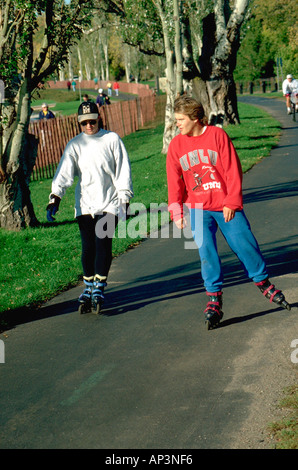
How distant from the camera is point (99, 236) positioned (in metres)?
7.25

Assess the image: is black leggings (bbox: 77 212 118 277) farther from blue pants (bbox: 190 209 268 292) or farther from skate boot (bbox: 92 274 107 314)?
blue pants (bbox: 190 209 268 292)

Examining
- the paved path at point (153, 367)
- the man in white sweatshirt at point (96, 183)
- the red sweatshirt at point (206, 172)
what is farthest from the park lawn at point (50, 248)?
the red sweatshirt at point (206, 172)

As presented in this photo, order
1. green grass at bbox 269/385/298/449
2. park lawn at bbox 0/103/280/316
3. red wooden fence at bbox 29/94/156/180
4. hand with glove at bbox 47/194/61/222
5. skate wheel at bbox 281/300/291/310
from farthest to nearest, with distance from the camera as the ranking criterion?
red wooden fence at bbox 29/94/156/180 < park lawn at bbox 0/103/280/316 < hand with glove at bbox 47/194/61/222 < skate wheel at bbox 281/300/291/310 < green grass at bbox 269/385/298/449

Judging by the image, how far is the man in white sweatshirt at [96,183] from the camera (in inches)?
279

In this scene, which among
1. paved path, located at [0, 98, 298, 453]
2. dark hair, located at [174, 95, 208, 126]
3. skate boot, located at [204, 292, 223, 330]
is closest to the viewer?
paved path, located at [0, 98, 298, 453]

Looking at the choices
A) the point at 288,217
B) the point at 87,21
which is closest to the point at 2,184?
the point at 87,21

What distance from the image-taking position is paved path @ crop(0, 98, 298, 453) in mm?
4383

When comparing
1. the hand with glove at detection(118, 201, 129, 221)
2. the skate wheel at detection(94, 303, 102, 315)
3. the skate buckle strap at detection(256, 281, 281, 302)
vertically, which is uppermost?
the hand with glove at detection(118, 201, 129, 221)

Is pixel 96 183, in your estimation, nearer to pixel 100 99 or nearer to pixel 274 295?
pixel 274 295

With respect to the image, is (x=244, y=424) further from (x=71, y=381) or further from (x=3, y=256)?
(x=3, y=256)

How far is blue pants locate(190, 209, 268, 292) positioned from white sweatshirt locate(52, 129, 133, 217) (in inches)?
38.9

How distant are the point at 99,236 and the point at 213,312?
1.55 meters

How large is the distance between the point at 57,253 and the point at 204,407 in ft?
19.7

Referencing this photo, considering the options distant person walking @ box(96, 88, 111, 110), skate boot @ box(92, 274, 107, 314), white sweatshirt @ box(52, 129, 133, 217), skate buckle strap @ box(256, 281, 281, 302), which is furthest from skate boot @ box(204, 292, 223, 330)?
distant person walking @ box(96, 88, 111, 110)
